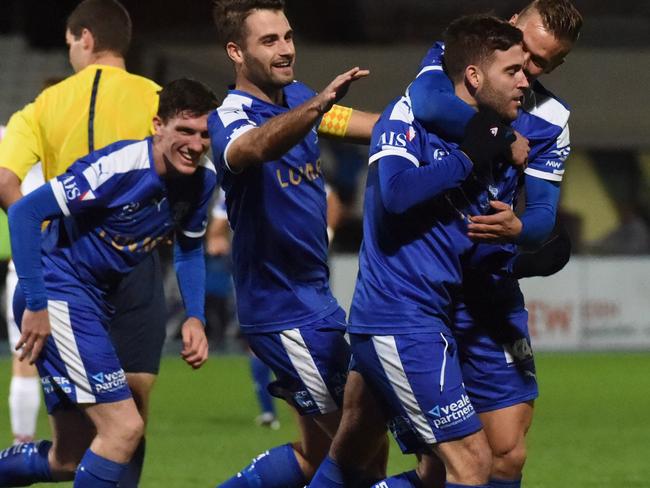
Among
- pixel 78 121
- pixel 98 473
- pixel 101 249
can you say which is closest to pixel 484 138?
pixel 101 249

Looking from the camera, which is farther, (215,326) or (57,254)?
(215,326)

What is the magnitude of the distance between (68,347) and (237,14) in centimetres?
145

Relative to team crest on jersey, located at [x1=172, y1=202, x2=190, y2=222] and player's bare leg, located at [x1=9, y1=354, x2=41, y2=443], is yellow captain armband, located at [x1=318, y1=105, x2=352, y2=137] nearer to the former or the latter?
team crest on jersey, located at [x1=172, y1=202, x2=190, y2=222]

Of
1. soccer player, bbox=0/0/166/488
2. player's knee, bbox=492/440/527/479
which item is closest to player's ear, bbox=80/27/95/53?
soccer player, bbox=0/0/166/488

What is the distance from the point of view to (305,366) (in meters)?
5.50

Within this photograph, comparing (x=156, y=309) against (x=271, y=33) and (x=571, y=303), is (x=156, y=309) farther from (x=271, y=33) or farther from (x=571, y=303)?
(x=571, y=303)

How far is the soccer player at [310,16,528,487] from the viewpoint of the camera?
4.71m

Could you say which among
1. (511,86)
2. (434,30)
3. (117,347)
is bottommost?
(434,30)

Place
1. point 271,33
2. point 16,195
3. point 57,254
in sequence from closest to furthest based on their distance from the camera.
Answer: point 271,33 < point 57,254 < point 16,195

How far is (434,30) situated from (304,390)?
749 inches

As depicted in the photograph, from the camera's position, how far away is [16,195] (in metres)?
6.28

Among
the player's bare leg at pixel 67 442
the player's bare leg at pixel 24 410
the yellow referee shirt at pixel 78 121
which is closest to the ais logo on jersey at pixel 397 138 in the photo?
the yellow referee shirt at pixel 78 121

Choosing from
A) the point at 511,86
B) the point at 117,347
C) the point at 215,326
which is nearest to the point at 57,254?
the point at 117,347

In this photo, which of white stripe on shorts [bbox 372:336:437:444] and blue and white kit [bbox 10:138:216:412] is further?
blue and white kit [bbox 10:138:216:412]
